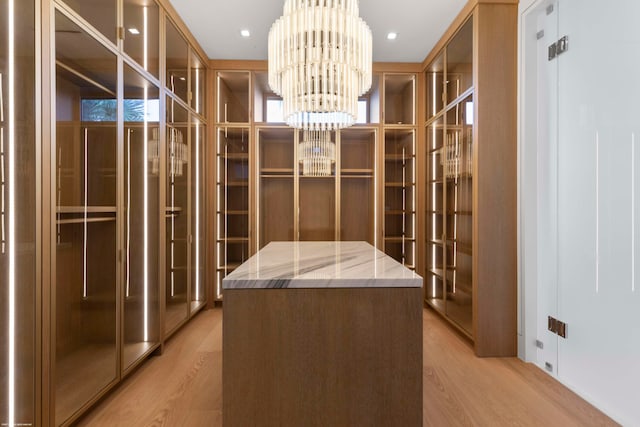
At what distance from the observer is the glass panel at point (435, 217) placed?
12.8 feet

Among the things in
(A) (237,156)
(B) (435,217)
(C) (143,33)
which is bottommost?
(B) (435,217)

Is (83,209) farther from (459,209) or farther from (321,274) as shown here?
(459,209)

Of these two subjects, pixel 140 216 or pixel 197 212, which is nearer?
pixel 140 216

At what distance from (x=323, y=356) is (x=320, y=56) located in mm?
Answer: 1651

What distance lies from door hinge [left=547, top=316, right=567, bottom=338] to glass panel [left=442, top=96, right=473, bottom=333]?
2.01ft

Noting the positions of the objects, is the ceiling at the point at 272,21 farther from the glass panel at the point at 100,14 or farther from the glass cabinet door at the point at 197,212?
the glass panel at the point at 100,14

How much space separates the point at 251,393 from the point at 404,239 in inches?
135

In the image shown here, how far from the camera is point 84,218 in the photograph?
6.79 ft

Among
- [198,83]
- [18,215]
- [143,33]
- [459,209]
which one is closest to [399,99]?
[459,209]

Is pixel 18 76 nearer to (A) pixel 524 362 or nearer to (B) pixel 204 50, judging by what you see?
(B) pixel 204 50

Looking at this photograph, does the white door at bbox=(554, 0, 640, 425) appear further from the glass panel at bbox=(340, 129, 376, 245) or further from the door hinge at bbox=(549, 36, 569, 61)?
the glass panel at bbox=(340, 129, 376, 245)

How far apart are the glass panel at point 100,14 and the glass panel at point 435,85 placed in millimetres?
3144

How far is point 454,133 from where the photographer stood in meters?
3.49

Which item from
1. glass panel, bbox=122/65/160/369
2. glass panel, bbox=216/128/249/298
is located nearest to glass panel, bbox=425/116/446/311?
glass panel, bbox=216/128/249/298
